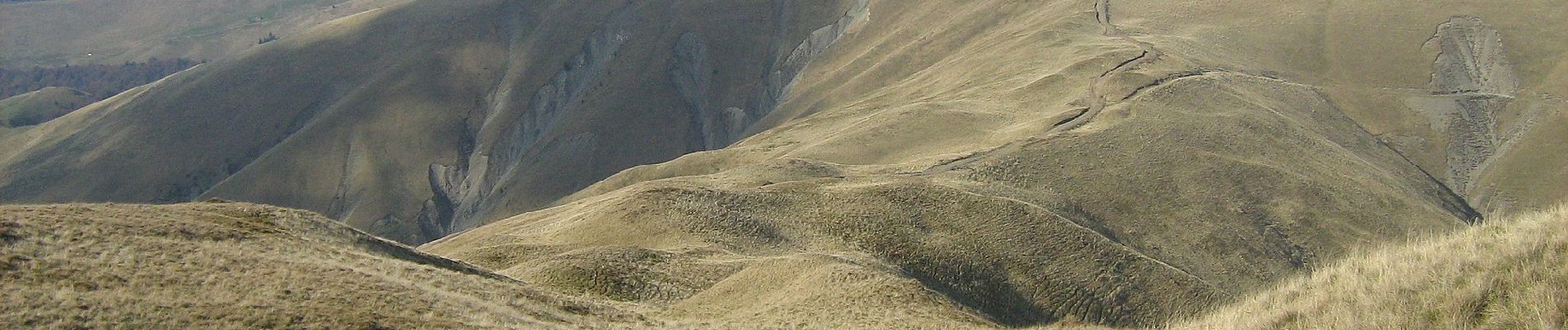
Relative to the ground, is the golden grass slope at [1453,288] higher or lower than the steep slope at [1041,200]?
higher

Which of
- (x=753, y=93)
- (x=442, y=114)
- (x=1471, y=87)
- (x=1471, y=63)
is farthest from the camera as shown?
(x=442, y=114)

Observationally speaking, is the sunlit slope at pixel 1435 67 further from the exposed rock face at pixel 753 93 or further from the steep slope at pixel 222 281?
the steep slope at pixel 222 281

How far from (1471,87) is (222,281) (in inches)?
3699

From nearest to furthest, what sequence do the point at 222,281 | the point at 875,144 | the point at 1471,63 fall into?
the point at 222,281 < the point at 875,144 < the point at 1471,63

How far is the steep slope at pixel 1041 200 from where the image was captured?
3497 centimetres

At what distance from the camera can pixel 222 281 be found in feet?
60.0

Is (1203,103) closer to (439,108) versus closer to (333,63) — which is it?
(439,108)

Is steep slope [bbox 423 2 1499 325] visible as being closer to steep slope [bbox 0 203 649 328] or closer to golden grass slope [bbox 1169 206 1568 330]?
steep slope [bbox 0 203 649 328]

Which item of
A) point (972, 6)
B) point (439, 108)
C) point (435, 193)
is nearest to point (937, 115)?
point (972, 6)

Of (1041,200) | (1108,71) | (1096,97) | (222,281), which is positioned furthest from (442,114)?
(222,281)

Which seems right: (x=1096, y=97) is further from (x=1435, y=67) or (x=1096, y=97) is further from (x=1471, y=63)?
(x=1471, y=63)

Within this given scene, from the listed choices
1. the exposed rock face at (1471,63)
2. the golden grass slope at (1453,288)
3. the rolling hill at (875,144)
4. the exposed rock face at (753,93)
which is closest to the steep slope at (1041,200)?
the rolling hill at (875,144)

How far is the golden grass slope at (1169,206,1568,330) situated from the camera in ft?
36.8

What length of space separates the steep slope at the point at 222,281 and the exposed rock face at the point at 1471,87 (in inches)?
3039
